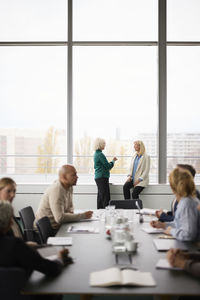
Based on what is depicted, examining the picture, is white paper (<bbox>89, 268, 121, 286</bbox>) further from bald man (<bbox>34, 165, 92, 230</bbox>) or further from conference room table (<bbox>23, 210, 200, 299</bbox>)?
bald man (<bbox>34, 165, 92, 230</bbox>)

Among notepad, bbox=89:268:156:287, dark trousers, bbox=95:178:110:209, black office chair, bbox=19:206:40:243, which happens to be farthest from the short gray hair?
dark trousers, bbox=95:178:110:209

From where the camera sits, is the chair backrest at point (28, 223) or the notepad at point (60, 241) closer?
the notepad at point (60, 241)

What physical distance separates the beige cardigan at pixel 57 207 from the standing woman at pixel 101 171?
7.97ft

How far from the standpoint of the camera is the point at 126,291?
6.22 ft

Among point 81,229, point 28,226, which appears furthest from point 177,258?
point 28,226

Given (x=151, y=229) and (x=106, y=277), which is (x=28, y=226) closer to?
(x=151, y=229)

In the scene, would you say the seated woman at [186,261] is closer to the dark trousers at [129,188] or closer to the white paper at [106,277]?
the white paper at [106,277]

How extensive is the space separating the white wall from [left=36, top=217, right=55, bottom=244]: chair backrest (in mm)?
3305

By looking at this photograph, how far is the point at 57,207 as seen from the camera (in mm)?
3697

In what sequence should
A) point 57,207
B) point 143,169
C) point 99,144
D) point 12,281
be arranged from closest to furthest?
point 12,281
point 57,207
point 99,144
point 143,169

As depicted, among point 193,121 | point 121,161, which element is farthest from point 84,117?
point 193,121

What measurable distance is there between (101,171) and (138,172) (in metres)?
0.65

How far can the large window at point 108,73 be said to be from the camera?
6.93m

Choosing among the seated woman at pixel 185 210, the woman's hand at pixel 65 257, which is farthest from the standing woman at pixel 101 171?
the woman's hand at pixel 65 257
